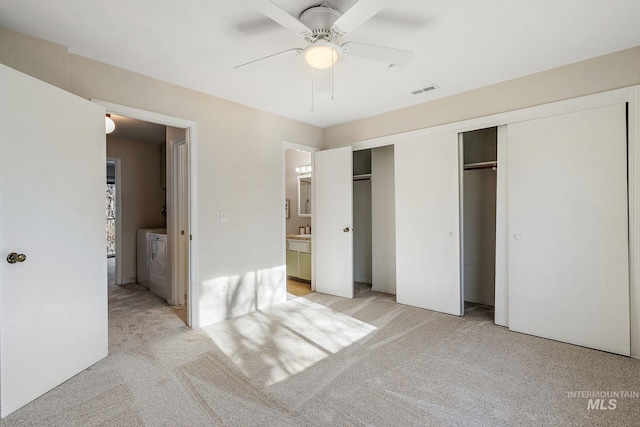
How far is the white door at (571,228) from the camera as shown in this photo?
2.47 metres

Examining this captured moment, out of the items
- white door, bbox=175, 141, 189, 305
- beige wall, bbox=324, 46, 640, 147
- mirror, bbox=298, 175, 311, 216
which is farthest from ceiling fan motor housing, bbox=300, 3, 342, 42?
mirror, bbox=298, 175, 311, 216

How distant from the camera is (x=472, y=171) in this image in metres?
3.89

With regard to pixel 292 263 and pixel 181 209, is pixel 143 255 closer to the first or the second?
pixel 181 209

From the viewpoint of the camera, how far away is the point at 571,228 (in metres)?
2.66

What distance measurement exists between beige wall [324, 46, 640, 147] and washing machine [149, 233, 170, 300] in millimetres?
3127

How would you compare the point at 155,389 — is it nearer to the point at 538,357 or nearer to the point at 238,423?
the point at 238,423

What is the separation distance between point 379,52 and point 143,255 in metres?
4.70

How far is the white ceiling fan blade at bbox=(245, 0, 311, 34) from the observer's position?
4.91 feet

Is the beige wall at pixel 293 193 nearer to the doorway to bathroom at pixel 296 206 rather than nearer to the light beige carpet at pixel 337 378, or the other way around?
the doorway to bathroom at pixel 296 206

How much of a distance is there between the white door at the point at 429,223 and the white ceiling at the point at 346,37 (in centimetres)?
81

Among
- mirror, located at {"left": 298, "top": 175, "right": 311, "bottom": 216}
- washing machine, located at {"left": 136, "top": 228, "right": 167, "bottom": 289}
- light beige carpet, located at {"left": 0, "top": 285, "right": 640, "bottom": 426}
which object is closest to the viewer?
light beige carpet, located at {"left": 0, "top": 285, "right": 640, "bottom": 426}

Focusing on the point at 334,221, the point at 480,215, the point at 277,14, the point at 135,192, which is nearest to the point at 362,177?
the point at 334,221

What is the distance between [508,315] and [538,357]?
0.62 m

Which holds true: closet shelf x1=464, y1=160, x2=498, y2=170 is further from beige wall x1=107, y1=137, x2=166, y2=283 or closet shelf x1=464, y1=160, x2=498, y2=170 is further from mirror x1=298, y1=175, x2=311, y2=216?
beige wall x1=107, y1=137, x2=166, y2=283
